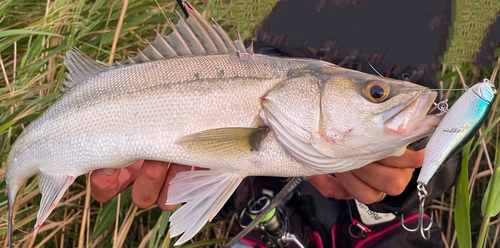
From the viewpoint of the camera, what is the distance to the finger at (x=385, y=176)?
3.40ft

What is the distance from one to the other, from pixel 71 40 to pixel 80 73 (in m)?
0.43

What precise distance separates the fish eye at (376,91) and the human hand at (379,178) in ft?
0.64

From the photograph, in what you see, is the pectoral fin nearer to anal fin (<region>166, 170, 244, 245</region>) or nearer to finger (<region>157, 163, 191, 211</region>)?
anal fin (<region>166, 170, 244, 245</region>)

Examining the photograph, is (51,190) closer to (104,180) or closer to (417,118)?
(104,180)

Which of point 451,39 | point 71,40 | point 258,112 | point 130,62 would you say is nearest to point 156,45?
point 130,62

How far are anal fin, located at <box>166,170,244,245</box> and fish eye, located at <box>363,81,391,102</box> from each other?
14.5 inches

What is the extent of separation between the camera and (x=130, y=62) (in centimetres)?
109

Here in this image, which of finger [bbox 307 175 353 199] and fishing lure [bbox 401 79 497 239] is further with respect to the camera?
finger [bbox 307 175 353 199]

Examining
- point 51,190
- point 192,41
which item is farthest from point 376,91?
point 51,190

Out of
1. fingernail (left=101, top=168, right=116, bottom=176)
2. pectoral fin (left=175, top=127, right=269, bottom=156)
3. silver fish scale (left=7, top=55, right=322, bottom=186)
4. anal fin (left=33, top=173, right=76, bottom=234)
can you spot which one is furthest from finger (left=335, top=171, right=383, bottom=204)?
anal fin (left=33, top=173, right=76, bottom=234)

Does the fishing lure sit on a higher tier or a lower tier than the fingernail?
higher

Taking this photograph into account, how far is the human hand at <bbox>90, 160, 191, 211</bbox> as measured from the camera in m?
1.12

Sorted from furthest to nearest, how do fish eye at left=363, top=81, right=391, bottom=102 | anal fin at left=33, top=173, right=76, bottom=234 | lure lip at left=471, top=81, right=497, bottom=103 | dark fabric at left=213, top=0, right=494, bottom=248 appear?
1. dark fabric at left=213, top=0, right=494, bottom=248
2. anal fin at left=33, top=173, right=76, bottom=234
3. fish eye at left=363, top=81, right=391, bottom=102
4. lure lip at left=471, top=81, right=497, bottom=103

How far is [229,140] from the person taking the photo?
37.3 inches
